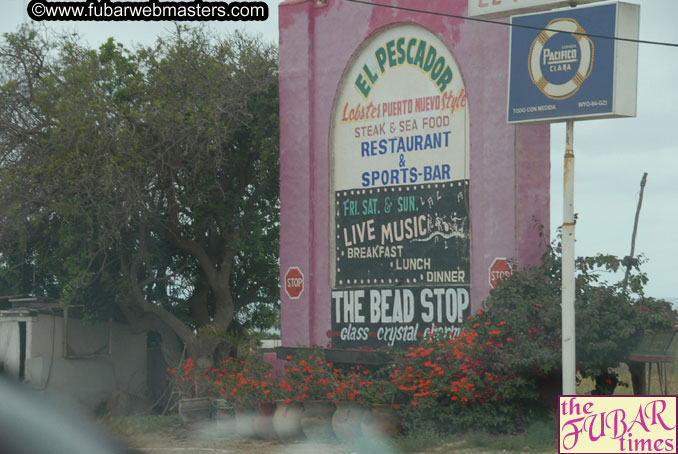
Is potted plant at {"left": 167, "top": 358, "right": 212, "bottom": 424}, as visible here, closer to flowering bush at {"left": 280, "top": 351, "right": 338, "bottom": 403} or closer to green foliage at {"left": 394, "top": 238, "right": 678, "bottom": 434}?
flowering bush at {"left": 280, "top": 351, "right": 338, "bottom": 403}

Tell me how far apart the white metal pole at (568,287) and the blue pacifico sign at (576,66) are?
84 cm

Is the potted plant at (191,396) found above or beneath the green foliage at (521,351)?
beneath

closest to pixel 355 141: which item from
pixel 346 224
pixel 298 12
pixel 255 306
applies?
pixel 346 224

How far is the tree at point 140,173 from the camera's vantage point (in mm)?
16859

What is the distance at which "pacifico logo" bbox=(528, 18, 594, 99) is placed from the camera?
12.3 metres

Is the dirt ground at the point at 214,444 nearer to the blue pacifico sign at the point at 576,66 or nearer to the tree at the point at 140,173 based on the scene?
the tree at the point at 140,173

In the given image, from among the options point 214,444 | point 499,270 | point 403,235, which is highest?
point 403,235

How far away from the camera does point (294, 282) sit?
660 inches

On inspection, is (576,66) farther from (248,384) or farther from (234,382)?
(234,382)

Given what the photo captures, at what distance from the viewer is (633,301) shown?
1334 centimetres

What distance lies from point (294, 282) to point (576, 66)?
660 cm

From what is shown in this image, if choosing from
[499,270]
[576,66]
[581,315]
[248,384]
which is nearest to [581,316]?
[581,315]

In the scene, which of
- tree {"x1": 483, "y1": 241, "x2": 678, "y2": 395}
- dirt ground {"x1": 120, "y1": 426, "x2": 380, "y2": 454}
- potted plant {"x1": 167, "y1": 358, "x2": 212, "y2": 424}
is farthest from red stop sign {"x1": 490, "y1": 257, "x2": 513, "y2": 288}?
potted plant {"x1": 167, "y1": 358, "x2": 212, "y2": 424}

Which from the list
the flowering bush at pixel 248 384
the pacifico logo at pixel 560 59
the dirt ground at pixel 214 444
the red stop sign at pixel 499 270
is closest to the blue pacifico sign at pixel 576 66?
the pacifico logo at pixel 560 59
